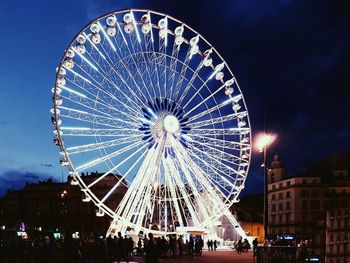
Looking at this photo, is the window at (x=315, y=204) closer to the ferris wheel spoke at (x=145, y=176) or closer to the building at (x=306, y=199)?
the building at (x=306, y=199)

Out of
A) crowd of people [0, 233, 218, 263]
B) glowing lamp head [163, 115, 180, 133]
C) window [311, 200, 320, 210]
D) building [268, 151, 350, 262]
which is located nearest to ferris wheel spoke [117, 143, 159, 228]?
glowing lamp head [163, 115, 180, 133]

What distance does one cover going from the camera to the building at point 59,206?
131375mm

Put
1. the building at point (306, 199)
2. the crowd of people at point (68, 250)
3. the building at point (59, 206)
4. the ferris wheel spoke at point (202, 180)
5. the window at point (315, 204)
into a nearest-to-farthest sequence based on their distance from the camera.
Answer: the crowd of people at point (68, 250)
the ferris wheel spoke at point (202, 180)
the building at point (306, 199)
the window at point (315, 204)
the building at point (59, 206)

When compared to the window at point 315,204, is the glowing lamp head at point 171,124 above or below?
above

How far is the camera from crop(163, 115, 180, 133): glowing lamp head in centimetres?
4684

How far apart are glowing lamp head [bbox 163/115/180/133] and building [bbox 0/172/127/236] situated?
265 ft

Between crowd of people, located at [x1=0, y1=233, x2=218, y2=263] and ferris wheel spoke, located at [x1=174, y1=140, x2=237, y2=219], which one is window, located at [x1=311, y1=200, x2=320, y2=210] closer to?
ferris wheel spoke, located at [x1=174, y1=140, x2=237, y2=219]

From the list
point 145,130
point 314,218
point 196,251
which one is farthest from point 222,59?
point 314,218

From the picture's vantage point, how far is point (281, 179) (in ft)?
366

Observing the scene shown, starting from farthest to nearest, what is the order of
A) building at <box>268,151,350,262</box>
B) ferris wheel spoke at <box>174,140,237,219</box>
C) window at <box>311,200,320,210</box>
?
1. window at <box>311,200,320,210</box>
2. building at <box>268,151,350,262</box>
3. ferris wheel spoke at <box>174,140,237,219</box>

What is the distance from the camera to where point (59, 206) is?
145 meters

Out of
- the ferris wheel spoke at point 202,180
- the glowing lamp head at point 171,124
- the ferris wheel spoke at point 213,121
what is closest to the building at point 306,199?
the ferris wheel spoke at point 202,180

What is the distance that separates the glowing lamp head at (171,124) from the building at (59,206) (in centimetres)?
8082

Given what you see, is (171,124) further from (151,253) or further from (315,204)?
(315,204)
